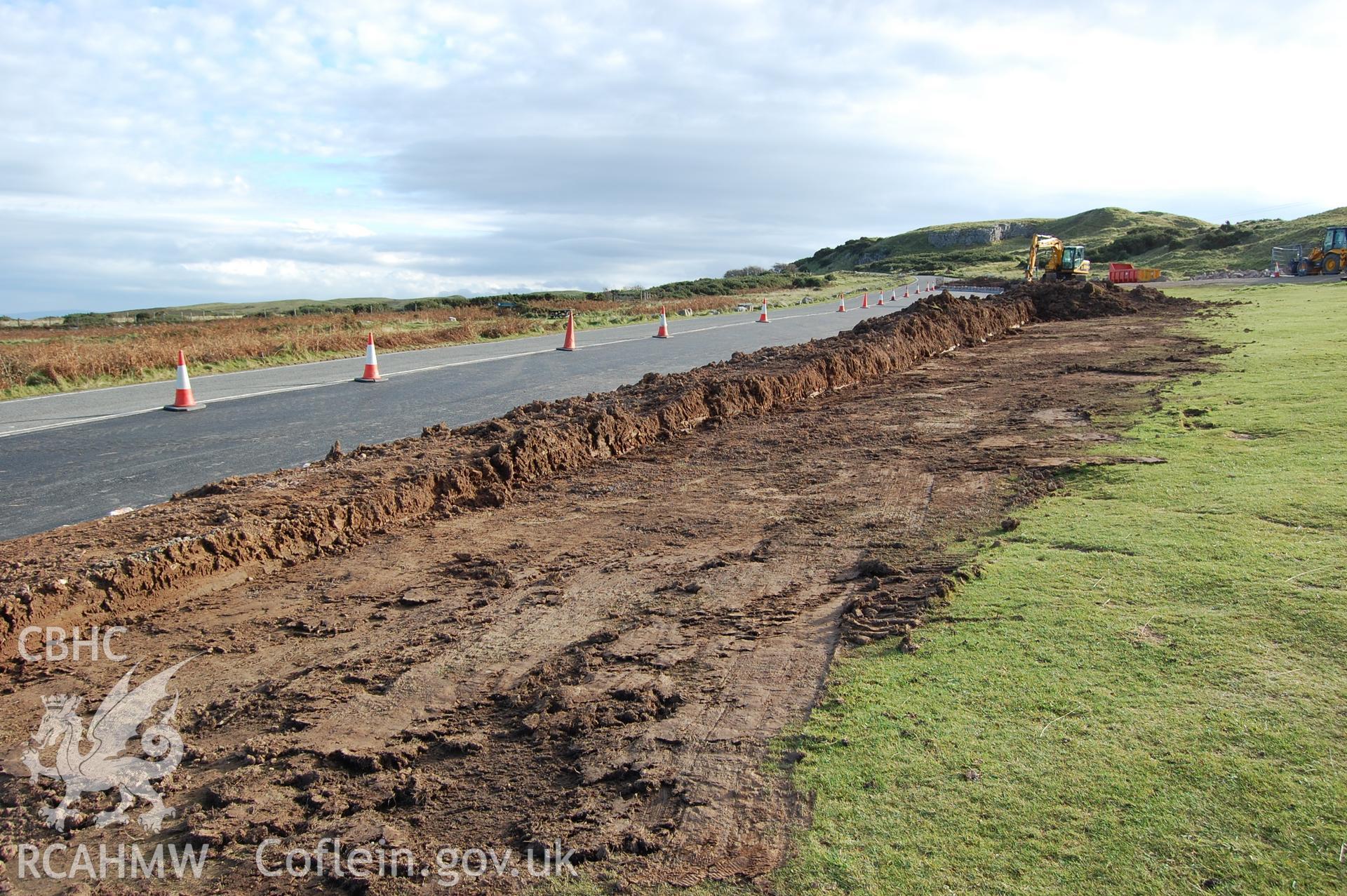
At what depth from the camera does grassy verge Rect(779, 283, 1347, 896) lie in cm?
248

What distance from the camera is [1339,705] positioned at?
3.13m

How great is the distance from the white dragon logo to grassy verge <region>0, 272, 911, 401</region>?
43.0 feet

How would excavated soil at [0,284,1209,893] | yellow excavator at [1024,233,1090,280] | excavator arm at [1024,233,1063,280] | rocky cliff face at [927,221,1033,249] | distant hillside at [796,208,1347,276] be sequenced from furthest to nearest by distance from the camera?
1. rocky cliff face at [927,221,1033,249]
2. distant hillside at [796,208,1347,276]
3. yellow excavator at [1024,233,1090,280]
4. excavator arm at [1024,233,1063,280]
5. excavated soil at [0,284,1209,893]

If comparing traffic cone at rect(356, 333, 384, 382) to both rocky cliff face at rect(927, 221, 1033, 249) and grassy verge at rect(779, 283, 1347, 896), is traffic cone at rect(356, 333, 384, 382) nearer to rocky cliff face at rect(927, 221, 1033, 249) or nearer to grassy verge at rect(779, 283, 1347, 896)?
grassy verge at rect(779, 283, 1347, 896)

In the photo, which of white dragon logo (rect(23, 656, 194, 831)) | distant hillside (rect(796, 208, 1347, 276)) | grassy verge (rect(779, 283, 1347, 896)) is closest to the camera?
grassy verge (rect(779, 283, 1347, 896))

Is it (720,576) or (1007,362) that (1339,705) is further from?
(1007,362)

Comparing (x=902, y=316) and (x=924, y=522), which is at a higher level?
(x=902, y=316)

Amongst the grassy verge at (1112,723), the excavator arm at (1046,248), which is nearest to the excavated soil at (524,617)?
the grassy verge at (1112,723)

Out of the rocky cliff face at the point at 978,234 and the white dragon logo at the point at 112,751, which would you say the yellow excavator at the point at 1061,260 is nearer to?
the white dragon logo at the point at 112,751

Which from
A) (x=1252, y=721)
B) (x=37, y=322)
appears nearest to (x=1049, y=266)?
(x=1252, y=721)

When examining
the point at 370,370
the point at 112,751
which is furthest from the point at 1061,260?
the point at 112,751

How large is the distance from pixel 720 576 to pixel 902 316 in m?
13.2

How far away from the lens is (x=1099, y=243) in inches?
3263

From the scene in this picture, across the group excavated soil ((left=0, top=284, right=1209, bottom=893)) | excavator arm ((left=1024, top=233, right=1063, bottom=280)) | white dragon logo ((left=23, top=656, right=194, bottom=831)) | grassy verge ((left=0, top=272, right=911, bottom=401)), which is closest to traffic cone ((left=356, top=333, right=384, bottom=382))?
grassy verge ((left=0, top=272, right=911, bottom=401))
